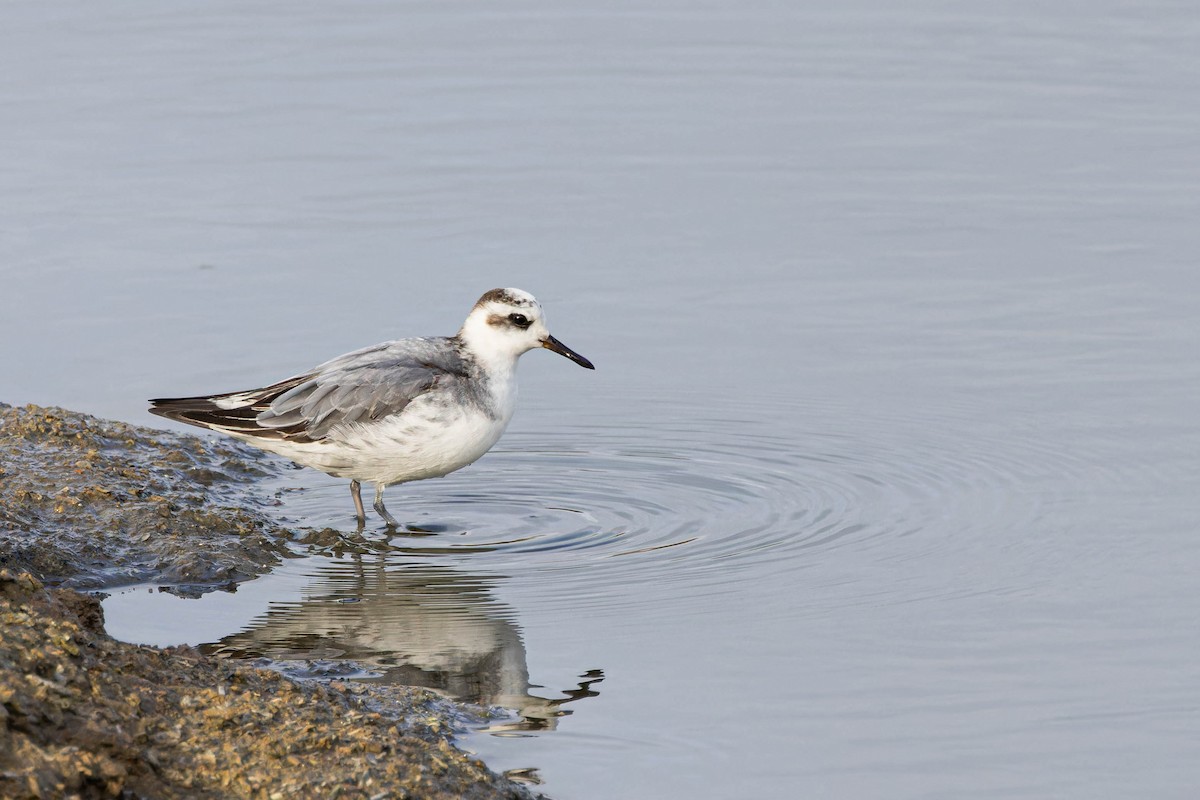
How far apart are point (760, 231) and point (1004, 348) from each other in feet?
8.54

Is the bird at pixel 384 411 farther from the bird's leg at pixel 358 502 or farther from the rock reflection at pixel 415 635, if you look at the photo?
the rock reflection at pixel 415 635

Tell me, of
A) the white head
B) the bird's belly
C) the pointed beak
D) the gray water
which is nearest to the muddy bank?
the gray water

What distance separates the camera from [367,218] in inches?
541

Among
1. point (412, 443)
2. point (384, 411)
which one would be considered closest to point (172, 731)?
point (412, 443)

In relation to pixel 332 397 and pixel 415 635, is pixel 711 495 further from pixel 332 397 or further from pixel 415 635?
pixel 415 635

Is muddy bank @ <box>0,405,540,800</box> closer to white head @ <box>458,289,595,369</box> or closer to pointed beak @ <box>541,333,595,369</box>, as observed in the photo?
white head @ <box>458,289,595,369</box>

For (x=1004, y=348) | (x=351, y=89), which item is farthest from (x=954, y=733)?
(x=351, y=89)

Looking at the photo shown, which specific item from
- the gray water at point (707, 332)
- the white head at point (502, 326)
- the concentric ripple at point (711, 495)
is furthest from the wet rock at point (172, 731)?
the white head at point (502, 326)

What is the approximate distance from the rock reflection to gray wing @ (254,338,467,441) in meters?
1.00

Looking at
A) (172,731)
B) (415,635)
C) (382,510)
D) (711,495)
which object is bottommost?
(172,731)

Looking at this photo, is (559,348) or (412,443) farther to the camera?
(559,348)

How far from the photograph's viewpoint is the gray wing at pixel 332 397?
9.41 m

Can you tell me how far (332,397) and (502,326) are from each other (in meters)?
1.09

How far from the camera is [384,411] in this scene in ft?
Answer: 30.9
